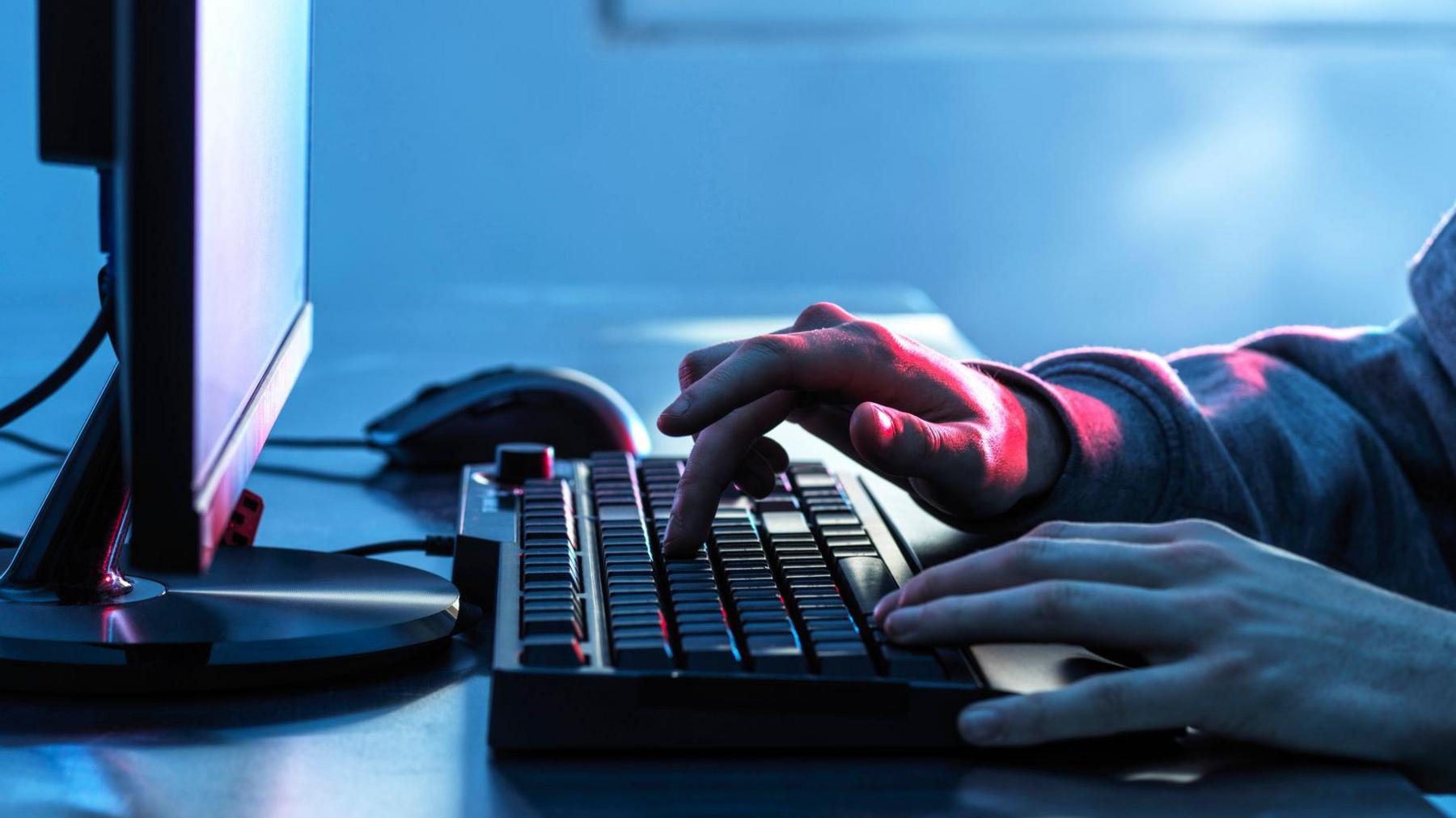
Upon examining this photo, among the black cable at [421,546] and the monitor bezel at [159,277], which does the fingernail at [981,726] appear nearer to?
the monitor bezel at [159,277]

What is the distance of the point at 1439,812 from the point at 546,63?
2.65 meters

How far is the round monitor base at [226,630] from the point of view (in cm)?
50

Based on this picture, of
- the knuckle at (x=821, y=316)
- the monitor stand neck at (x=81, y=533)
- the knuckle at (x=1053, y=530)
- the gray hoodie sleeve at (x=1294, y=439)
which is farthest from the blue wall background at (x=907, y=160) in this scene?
the knuckle at (x=1053, y=530)

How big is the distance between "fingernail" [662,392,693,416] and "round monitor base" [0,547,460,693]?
12 cm

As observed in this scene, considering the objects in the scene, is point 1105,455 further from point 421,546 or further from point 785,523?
point 421,546

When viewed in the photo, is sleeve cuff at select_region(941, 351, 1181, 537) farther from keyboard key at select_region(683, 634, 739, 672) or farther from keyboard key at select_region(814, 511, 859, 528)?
keyboard key at select_region(683, 634, 739, 672)

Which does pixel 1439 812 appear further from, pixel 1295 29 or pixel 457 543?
pixel 1295 29

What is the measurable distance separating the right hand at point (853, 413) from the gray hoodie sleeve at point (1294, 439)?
4 centimetres

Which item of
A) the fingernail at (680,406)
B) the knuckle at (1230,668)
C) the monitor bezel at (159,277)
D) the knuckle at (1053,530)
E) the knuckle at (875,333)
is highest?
the monitor bezel at (159,277)

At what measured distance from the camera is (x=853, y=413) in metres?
0.58

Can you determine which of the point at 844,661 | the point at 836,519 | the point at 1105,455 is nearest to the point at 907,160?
the point at 1105,455

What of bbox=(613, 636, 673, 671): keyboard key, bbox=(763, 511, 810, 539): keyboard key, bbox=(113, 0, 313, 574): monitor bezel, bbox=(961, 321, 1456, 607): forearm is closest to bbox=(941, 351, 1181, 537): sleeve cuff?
bbox=(961, 321, 1456, 607): forearm

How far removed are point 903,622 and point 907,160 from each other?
268 centimetres

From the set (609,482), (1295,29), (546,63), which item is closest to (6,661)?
(609,482)
